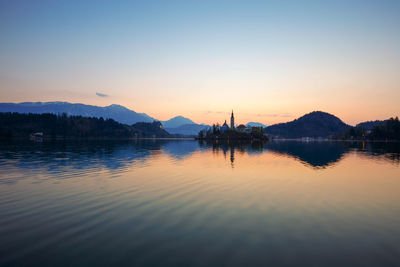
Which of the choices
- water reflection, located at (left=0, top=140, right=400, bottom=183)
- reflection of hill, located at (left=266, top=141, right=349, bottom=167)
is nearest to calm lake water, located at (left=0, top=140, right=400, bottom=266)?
water reflection, located at (left=0, top=140, right=400, bottom=183)

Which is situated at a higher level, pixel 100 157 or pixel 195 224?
pixel 100 157

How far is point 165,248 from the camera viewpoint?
39.6ft

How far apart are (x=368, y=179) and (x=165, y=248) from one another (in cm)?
3633

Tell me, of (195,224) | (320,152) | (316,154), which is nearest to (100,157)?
(195,224)

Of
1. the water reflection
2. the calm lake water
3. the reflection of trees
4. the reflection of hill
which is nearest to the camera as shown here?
the calm lake water

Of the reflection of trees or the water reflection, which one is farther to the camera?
the reflection of trees

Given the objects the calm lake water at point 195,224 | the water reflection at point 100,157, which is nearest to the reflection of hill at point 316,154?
the water reflection at point 100,157

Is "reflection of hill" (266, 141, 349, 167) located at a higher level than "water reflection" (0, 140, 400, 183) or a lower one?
lower

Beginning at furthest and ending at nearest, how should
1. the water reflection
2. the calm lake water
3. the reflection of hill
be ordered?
the reflection of hill
the water reflection
the calm lake water

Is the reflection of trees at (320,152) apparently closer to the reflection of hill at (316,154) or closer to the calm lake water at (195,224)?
the reflection of hill at (316,154)

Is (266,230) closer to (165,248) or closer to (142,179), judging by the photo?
(165,248)

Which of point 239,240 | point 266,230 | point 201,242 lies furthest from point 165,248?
point 266,230

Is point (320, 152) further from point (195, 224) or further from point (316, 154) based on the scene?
point (195, 224)

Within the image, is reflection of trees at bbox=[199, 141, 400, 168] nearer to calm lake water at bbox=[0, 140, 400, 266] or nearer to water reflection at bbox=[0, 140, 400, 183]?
water reflection at bbox=[0, 140, 400, 183]
